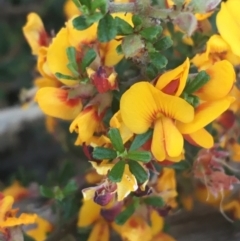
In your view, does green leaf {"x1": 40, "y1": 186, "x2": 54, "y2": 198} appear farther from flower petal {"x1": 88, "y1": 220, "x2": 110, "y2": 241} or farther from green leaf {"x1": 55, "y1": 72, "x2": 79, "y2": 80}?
green leaf {"x1": 55, "y1": 72, "x2": 79, "y2": 80}

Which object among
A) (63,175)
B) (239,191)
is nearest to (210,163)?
(239,191)

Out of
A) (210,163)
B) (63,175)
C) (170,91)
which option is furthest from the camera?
(63,175)

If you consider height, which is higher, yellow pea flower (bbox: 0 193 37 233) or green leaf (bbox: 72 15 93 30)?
green leaf (bbox: 72 15 93 30)

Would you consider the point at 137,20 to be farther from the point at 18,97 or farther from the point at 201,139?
the point at 18,97

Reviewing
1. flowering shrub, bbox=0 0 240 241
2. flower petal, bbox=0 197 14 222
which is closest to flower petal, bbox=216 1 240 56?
flowering shrub, bbox=0 0 240 241

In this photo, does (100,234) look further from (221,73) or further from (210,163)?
(221,73)

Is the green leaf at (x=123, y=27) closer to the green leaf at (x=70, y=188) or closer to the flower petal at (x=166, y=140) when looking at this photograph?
the flower petal at (x=166, y=140)
